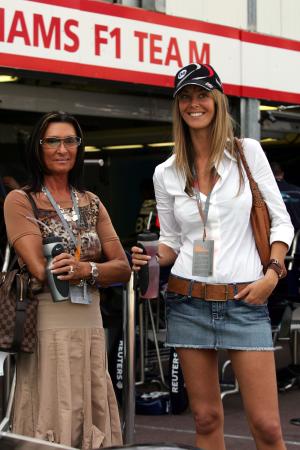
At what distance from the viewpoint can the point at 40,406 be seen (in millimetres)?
4488

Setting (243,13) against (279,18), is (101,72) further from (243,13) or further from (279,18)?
(279,18)

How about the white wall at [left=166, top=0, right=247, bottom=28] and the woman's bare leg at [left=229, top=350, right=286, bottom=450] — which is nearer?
the woman's bare leg at [left=229, top=350, right=286, bottom=450]

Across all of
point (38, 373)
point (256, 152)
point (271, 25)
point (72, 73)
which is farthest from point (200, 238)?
point (271, 25)

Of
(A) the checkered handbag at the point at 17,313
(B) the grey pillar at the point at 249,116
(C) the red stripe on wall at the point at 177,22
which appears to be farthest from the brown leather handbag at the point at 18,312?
(B) the grey pillar at the point at 249,116

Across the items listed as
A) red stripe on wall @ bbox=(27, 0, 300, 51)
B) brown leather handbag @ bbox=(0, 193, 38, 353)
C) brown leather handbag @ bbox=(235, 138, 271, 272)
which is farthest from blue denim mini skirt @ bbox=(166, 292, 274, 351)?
red stripe on wall @ bbox=(27, 0, 300, 51)

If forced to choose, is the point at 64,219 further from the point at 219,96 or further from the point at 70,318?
the point at 219,96

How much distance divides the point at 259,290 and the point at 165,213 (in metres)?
0.56

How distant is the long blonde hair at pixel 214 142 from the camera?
14.2ft

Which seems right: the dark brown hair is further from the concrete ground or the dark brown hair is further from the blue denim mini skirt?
the concrete ground

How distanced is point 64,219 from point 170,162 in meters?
0.54

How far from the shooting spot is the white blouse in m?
4.27

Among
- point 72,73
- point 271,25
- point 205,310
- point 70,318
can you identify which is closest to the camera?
point 205,310

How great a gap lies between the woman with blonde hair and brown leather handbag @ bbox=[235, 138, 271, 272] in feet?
0.08

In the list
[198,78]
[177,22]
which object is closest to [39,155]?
[198,78]
